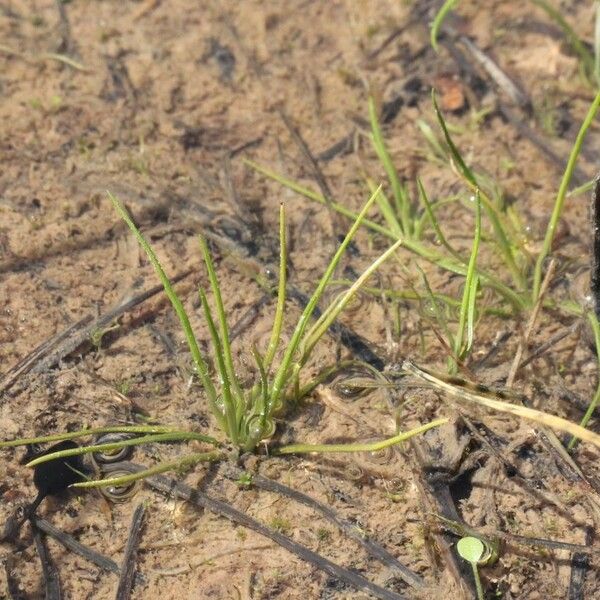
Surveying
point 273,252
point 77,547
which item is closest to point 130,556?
point 77,547

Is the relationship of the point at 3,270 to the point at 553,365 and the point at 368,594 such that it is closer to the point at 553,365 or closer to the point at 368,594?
the point at 368,594

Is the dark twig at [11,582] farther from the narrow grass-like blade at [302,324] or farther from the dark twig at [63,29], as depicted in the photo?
the dark twig at [63,29]

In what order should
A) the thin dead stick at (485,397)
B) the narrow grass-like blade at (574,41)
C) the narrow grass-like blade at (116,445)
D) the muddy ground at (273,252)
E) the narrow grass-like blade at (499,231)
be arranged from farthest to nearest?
the narrow grass-like blade at (574,41)
the narrow grass-like blade at (499,231)
the muddy ground at (273,252)
the narrow grass-like blade at (116,445)
the thin dead stick at (485,397)

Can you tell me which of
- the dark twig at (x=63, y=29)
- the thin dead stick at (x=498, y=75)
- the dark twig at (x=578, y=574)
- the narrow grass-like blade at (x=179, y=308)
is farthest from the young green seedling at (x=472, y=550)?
the dark twig at (x=63, y=29)

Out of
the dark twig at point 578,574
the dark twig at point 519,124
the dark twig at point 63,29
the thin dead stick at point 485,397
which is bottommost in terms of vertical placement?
the dark twig at point 578,574

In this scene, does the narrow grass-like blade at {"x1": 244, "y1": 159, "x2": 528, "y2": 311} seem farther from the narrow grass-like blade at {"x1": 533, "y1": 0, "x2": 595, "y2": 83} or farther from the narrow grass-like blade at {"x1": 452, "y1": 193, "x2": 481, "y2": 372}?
the narrow grass-like blade at {"x1": 533, "y1": 0, "x2": 595, "y2": 83}

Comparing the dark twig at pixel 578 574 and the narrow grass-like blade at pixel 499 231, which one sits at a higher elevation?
A: the narrow grass-like blade at pixel 499 231
